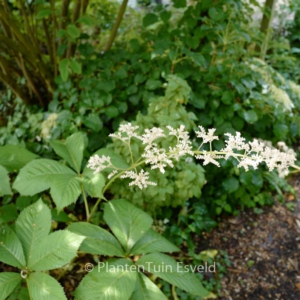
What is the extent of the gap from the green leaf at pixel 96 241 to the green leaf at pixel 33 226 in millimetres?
134

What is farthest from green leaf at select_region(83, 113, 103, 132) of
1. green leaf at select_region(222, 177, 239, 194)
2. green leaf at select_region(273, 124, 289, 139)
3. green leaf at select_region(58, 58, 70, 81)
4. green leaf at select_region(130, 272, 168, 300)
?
green leaf at select_region(273, 124, 289, 139)

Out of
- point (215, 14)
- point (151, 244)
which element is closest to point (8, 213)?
point (151, 244)

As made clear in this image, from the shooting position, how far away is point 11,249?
1354 millimetres

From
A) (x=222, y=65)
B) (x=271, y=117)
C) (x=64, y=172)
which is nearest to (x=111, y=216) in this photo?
(x=64, y=172)

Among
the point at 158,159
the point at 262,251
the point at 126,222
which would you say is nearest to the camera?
the point at 158,159

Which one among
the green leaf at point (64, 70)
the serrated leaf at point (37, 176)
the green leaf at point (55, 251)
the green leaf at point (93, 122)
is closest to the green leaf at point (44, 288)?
the green leaf at point (55, 251)

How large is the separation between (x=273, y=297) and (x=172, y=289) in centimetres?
66

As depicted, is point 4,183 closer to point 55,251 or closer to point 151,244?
point 55,251

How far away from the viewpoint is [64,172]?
1581 mm

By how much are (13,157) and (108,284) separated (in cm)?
87

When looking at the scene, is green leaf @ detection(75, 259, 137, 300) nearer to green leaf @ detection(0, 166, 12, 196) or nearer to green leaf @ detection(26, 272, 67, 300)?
green leaf @ detection(26, 272, 67, 300)

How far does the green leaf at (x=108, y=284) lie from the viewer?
133 centimetres

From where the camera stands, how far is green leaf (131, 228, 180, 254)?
1584 millimetres

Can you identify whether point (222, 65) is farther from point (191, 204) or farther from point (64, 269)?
point (64, 269)
